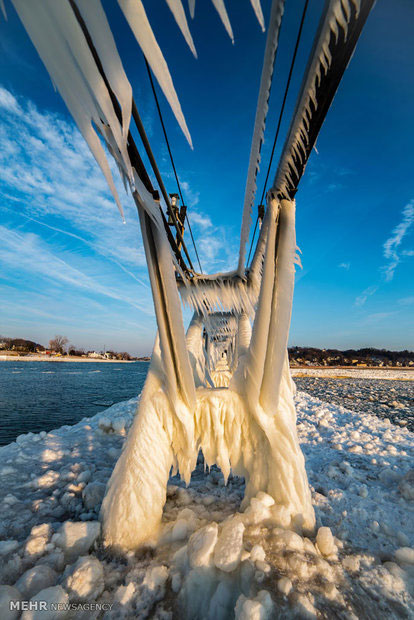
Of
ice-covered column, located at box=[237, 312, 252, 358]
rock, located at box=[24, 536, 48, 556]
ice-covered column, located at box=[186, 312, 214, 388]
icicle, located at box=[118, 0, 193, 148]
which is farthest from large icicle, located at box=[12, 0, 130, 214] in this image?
ice-covered column, located at box=[237, 312, 252, 358]

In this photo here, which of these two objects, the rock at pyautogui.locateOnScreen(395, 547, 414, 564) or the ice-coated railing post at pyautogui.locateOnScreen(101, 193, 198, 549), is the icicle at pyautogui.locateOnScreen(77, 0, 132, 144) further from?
the rock at pyautogui.locateOnScreen(395, 547, 414, 564)

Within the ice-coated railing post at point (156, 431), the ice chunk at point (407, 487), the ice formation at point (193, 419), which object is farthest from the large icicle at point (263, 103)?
the ice chunk at point (407, 487)

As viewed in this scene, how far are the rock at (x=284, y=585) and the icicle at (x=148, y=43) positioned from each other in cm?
224

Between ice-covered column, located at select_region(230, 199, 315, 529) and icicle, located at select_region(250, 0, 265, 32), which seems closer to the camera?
icicle, located at select_region(250, 0, 265, 32)

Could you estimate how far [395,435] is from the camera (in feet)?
16.6

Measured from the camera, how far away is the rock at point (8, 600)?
115 cm

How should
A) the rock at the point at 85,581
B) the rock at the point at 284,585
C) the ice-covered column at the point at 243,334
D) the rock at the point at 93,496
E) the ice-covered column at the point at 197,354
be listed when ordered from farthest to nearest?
the ice-covered column at the point at 243,334 < the ice-covered column at the point at 197,354 < the rock at the point at 93,496 < the rock at the point at 85,581 < the rock at the point at 284,585

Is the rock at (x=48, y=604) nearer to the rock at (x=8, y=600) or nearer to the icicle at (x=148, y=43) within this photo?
the rock at (x=8, y=600)

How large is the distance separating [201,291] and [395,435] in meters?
5.57

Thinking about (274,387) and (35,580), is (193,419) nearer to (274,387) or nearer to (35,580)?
(274,387)

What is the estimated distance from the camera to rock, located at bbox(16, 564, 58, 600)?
1.30 metres

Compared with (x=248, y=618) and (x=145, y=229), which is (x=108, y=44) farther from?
(x=248, y=618)

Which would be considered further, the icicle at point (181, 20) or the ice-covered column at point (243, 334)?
the ice-covered column at point (243, 334)

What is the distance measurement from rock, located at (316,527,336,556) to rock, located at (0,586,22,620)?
70.8 inches
